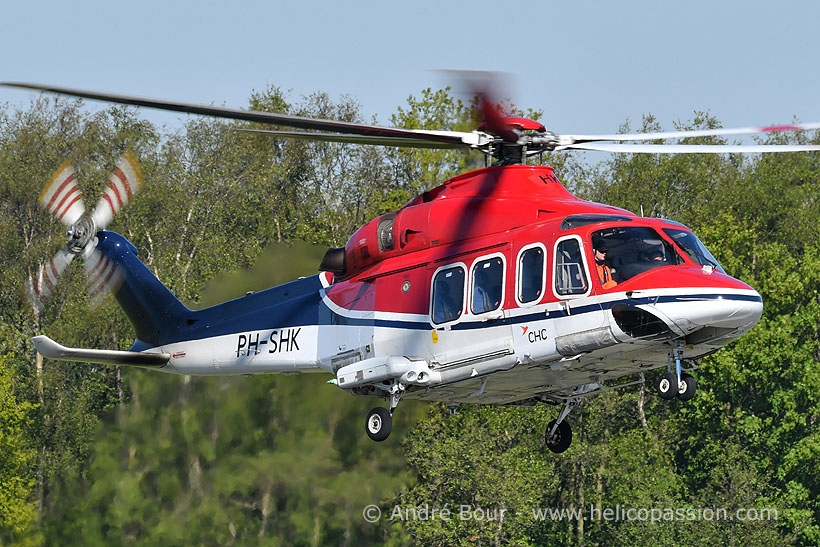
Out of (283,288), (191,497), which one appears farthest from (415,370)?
(191,497)

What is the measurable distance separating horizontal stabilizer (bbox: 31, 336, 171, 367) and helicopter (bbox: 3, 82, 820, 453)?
0.04 metres

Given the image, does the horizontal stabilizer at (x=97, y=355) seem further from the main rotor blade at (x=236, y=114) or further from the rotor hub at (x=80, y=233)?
the main rotor blade at (x=236, y=114)

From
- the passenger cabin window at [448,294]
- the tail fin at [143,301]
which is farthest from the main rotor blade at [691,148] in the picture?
the tail fin at [143,301]

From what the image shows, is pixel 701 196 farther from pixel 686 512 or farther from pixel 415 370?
pixel 415 370

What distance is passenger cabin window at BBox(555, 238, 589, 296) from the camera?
1557 centimetres

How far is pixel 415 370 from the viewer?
16844 mm

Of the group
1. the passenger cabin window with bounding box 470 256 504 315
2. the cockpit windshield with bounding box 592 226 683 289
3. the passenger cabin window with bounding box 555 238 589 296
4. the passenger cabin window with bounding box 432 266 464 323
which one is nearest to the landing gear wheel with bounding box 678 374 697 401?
the cockpit windshield with bounding box 592 226 683 289

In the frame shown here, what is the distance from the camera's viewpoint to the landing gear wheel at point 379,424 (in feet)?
57.5

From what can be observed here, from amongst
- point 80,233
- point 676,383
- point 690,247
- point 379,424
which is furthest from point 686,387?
point 80,233

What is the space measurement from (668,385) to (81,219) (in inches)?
384

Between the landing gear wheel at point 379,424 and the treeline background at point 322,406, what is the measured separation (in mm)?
6226

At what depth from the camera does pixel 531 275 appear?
15945 mm

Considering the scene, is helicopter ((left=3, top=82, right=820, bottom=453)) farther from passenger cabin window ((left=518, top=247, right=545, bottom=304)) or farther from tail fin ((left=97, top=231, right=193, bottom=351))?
tail fin ((left=97, top=231, right=193, bottom=351))

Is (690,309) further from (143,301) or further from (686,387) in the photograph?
(143,301)
